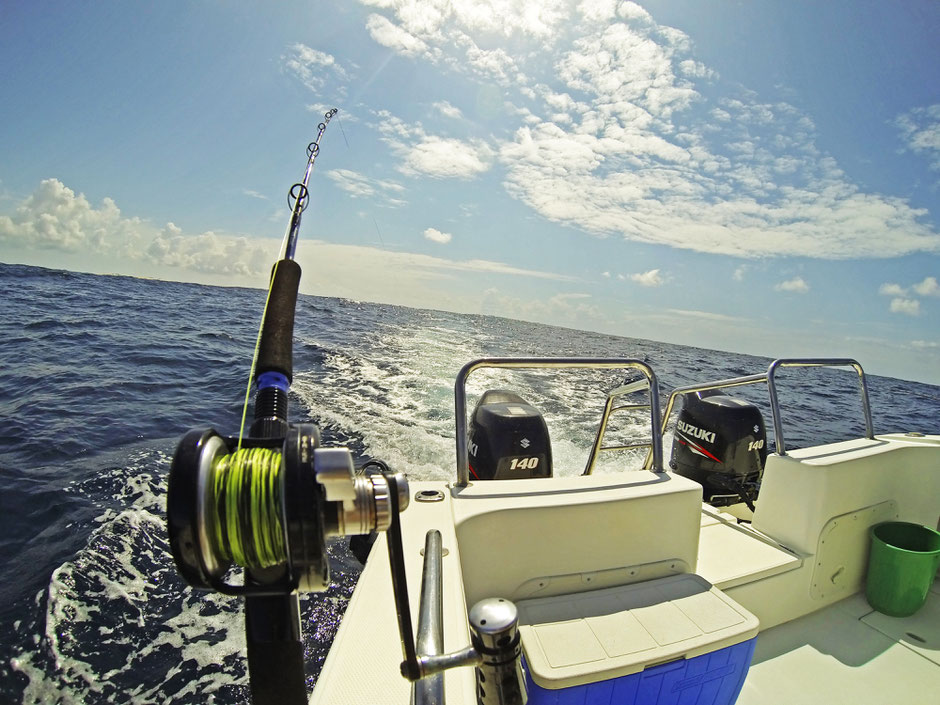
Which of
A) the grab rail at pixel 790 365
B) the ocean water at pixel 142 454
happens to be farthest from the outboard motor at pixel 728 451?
the ocean water at pixel 142 454

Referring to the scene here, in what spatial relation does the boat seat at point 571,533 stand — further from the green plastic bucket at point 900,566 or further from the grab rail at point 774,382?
the green plastic bucket at point 900,566

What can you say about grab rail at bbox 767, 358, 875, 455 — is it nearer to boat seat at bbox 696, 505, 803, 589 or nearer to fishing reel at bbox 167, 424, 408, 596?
boat seat at bbox 696, 505, 803, 589

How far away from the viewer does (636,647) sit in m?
1.52

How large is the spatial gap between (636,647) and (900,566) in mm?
2106

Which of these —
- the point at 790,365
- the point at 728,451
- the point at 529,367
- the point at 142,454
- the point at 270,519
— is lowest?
the point at 142,454

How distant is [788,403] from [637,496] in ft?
55.8

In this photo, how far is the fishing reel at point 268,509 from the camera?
58cm

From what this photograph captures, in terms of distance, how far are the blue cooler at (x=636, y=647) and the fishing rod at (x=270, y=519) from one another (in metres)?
1.02

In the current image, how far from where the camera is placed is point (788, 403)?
15562mm

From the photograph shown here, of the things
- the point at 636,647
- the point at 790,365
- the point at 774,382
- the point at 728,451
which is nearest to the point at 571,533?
the point at 636,647

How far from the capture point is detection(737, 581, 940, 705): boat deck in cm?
208

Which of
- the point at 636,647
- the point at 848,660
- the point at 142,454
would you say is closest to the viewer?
the point at 636,647

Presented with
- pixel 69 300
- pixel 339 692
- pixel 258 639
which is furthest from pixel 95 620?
pixel 69 300

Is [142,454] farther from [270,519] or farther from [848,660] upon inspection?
[848,660]
